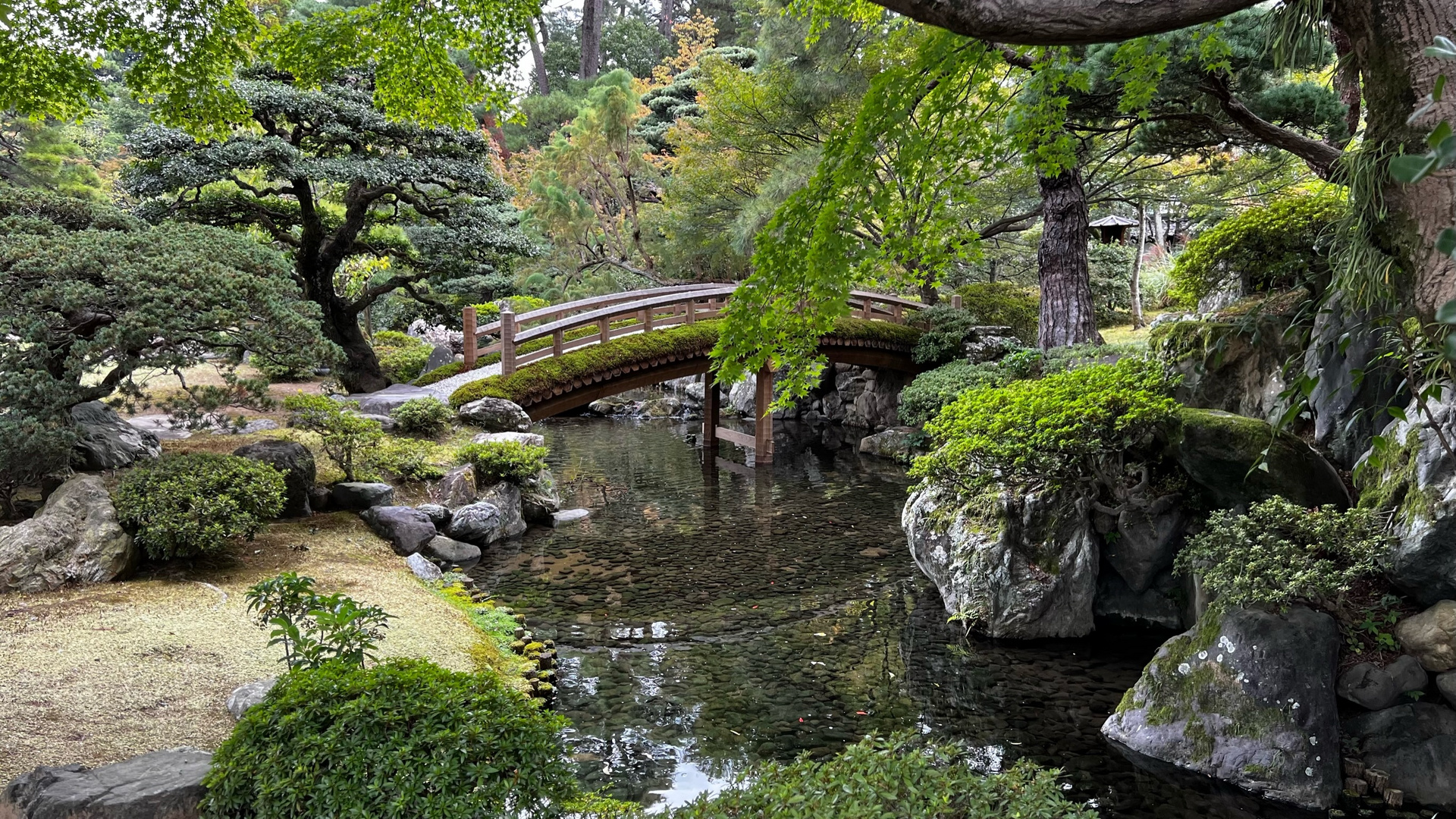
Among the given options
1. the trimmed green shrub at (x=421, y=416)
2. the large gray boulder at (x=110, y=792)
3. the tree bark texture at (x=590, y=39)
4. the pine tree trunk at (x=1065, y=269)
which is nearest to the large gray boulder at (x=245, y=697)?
the large gray boulder at (x=110, y=792)

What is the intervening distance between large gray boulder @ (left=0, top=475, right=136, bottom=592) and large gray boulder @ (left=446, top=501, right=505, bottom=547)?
3703 millimetres

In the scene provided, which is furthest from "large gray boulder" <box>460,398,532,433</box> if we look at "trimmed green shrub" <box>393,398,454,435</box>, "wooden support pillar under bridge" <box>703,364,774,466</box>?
"wooden support pillar under bridge" <box>703,364,774,466</box>

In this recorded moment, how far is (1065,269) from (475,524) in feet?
32.7

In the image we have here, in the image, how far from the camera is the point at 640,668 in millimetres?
7340

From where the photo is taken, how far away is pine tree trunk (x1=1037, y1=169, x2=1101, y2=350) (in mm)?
13820

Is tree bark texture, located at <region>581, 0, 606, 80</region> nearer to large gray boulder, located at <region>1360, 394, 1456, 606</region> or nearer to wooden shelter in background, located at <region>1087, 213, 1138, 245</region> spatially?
wooden shelter in background, located at <region>1087, 213, 1138, 245</region>

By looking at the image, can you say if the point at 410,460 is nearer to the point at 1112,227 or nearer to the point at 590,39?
the point at 1112,227

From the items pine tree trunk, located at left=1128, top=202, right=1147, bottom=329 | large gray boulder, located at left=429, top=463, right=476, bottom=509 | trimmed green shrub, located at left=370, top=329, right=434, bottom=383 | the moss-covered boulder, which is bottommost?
large gray boulder, located at left=429, top=463, right=476, bottom=509

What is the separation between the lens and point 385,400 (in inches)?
515

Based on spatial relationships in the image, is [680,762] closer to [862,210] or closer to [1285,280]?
[862,210]

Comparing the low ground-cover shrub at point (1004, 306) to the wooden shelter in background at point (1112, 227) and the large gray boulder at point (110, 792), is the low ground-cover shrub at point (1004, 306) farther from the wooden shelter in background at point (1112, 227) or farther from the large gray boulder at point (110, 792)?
the large gray boulder at point (110, 792)

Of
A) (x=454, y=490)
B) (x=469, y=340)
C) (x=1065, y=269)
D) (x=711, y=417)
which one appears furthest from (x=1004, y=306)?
(x=454, y=490)

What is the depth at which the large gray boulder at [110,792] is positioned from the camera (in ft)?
11.8

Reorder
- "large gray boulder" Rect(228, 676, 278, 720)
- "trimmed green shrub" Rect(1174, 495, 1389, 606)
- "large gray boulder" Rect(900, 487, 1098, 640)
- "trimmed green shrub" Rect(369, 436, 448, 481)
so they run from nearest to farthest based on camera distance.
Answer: "large gray boulder" Rect(228, 676, 278, 720) → "trimmed green shrub" Rect(1174, 495, 1389, 606) → "large gray boulder" Rect(900, 487, 1098, 640) → "trimmed green shrub" Rect(369, 436, 448, 481)
